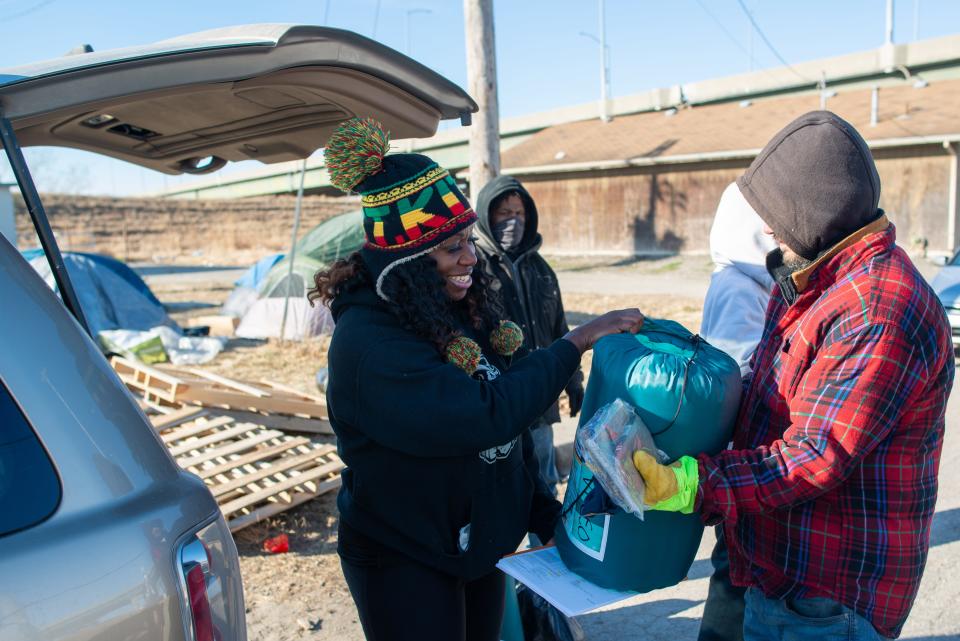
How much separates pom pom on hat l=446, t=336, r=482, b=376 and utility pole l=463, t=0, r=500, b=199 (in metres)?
5.24

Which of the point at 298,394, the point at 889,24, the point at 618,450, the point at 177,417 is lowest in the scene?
the point at 298,394

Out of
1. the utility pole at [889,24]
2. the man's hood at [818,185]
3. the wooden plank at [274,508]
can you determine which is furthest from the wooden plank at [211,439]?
the utility pole at [889,24]

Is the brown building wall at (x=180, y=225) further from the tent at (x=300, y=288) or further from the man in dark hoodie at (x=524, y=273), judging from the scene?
the man in dark hoodie at (x=524, y=273)

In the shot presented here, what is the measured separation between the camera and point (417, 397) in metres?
1.86

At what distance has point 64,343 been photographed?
1.48 metres

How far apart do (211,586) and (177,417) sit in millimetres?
4054

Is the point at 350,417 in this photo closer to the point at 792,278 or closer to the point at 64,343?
the point at 64,343

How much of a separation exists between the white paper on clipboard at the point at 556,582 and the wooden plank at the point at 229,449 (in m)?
3.16

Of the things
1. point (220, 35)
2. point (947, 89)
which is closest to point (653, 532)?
point (220, 35)

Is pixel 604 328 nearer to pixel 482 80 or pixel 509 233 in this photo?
pixel 509 233

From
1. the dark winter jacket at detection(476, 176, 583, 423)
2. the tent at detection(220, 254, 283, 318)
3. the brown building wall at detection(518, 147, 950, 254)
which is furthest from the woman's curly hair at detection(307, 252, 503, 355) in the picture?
the brown building wall at detection(518, 147, 950, 254)

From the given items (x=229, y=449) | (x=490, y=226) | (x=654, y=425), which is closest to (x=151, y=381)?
(x=229, y=449)

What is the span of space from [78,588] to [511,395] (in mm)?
998

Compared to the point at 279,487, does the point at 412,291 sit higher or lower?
higher
